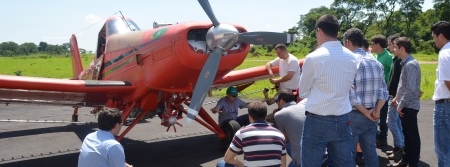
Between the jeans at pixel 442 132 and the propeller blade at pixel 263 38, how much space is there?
106 inches

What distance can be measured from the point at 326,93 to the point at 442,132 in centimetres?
173

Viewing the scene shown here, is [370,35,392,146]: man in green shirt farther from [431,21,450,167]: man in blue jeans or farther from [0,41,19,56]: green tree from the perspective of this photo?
[0,41,19,56]: green tree

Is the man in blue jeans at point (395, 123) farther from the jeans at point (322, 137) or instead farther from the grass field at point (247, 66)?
the grass field at point (247, 66)

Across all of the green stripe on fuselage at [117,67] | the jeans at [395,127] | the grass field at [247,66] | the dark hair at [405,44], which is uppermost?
the dark hair at [405,44]

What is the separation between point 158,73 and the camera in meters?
7.41

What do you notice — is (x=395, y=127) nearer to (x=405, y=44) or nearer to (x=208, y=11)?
(x=405, y=44)

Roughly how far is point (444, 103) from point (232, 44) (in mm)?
2965

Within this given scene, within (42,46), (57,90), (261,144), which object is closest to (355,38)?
(261,144)

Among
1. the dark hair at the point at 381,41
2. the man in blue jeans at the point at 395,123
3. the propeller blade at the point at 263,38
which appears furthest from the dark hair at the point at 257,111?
the dark hair at the point at 381,41

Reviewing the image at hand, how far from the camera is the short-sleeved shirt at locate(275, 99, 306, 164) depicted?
463 centimetres

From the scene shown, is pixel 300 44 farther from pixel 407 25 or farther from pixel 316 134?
pixel 316 134

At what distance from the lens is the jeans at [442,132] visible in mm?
4766

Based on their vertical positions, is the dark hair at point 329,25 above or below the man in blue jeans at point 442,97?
above

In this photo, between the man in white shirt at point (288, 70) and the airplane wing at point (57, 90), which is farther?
the man in white shirt at point (288, 70)
